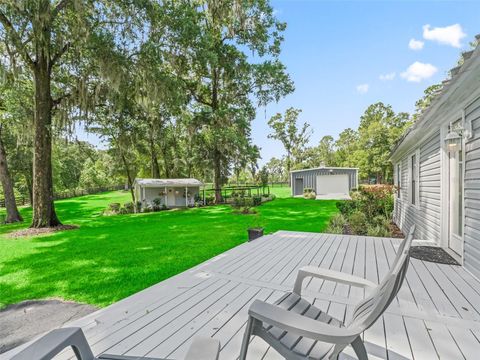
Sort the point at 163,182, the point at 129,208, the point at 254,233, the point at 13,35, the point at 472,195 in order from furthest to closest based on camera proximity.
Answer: the point at 163,182 → the point at 129,208 → the point at 13,35 → the point at 254,233 → the point at 472,195

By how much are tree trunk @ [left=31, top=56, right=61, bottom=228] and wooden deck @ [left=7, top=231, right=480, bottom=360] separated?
8.41 m

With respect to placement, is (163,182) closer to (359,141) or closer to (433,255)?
(433,255)

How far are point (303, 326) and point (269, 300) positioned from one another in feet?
4.86

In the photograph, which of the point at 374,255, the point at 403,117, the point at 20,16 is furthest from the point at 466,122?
the point at 403,117

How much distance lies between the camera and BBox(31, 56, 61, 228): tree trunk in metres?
8.77

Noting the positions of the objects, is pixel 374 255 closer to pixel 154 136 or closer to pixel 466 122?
pixel 466 122

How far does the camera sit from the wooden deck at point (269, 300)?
1800 millimetres

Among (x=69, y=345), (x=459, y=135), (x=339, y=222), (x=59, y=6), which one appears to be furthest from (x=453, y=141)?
(x=59, y=6)

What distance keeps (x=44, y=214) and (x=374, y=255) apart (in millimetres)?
10521

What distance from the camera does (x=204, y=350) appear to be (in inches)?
44.6

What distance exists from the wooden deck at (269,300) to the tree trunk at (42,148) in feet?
27.6

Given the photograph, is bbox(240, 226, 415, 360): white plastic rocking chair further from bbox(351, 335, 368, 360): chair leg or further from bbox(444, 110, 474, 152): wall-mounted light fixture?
bbox(444, 110, 474, 152): wall-mounted light fixture

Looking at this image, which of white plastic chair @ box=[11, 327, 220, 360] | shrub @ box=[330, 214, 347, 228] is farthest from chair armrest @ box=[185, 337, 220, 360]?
shrub @ box=[330, 214, 347, 228]

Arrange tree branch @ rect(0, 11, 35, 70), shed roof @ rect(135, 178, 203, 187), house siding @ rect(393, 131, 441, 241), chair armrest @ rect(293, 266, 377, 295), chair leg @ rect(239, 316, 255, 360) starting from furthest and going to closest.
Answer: shed roof @ rect(135, 178, 203, 187)
tree branch @ rect(0, 11, 35, 70)
house siding @ rect(393, 131, 441, 241)
chair armrest @ rect(293, 266, 377, 295)
chair leg @ rect(239, 316, 255, 360)
